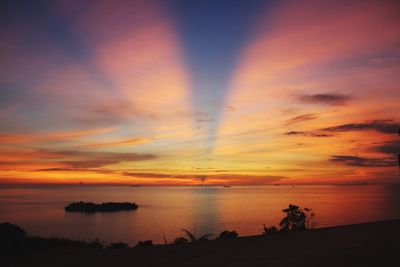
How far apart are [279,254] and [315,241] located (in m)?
2.02

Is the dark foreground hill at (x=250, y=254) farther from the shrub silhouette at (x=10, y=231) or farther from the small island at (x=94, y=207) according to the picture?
the small island at (x=94, y=207)

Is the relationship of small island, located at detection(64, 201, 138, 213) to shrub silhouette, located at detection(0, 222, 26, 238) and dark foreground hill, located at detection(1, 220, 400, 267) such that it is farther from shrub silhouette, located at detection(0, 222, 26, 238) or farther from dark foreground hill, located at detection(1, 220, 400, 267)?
dark foreground hill, located at detection(1, 220, 400, 267)

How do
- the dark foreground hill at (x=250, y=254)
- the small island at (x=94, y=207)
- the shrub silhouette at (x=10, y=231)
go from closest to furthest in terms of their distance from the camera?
the dark foreground hill at (x=250, y=254) → the shrub silhouette at (x=10, y=231) → the small island at (x=94, y=207)

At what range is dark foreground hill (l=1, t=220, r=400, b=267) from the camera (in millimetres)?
6613

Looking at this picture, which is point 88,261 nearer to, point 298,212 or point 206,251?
point 206,251

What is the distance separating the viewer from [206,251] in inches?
378

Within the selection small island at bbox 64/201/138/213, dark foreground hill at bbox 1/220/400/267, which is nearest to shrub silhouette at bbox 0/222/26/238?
dark foreground hill at bbox 1/220/400/267

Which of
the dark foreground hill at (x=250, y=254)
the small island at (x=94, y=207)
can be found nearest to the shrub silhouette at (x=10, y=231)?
the dark foreground hill at (x=250, y=254)

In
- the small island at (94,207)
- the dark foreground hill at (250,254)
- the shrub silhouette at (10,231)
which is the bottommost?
the dark foreground hill at (250,254)

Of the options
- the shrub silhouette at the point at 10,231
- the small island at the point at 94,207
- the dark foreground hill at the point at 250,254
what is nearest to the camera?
the dark foreground hill at the point at 250,254

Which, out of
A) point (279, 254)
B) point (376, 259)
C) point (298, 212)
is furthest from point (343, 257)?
point (298, 212)

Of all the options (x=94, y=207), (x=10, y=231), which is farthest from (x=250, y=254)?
(x=94, y=207)

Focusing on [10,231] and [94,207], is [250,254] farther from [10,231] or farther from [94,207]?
[94,207]

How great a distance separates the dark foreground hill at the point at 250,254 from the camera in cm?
661
